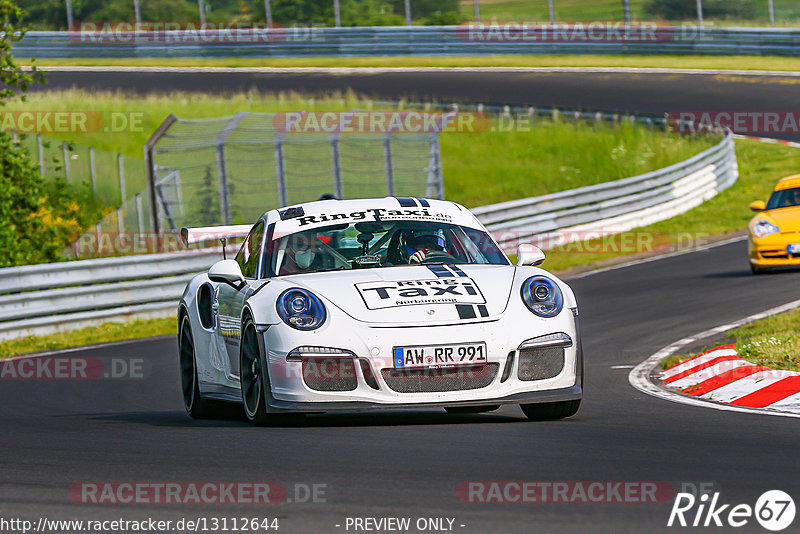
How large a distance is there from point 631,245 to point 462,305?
16.9 metres

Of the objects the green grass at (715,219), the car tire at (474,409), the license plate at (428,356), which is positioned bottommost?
the green grass at (715,219)

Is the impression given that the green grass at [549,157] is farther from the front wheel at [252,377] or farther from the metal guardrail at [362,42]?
the front wheel at [252,377]

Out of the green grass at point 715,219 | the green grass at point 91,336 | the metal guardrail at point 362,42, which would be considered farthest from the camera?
the metal guardrail at point 362,42

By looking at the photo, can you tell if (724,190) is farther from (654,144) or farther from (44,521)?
(44,521)

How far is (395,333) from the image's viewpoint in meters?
7.27

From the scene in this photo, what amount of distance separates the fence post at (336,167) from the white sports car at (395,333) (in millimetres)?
13288

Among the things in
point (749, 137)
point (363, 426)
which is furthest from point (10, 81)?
point (749, 137)

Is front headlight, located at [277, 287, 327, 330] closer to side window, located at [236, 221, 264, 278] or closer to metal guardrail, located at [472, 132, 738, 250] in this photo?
side window, located at [236, 221, 264, 278]

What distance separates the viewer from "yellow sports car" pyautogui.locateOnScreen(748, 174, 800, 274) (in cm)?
1717

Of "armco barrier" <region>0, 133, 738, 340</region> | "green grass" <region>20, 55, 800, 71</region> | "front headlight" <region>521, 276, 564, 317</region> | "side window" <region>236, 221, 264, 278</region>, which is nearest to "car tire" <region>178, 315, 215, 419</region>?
"side window" <region>236, 221, 264, 278</region>

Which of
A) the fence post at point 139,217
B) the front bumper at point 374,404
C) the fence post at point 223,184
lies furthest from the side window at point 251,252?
the fence post at point 139,217

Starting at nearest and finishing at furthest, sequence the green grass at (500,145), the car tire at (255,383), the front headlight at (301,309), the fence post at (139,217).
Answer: the front headlight at (301,309) < the car tire at (255,383) < the fence post at (139,217) < the green grass at (500,145)

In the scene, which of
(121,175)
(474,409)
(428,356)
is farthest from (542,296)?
(121,175)

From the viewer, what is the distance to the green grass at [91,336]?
15875 millimetres
